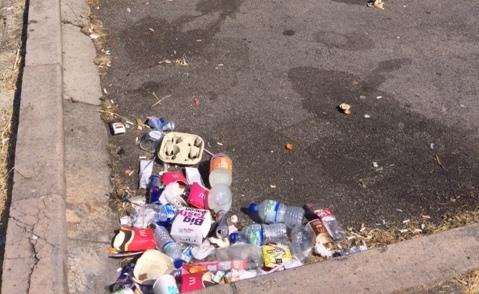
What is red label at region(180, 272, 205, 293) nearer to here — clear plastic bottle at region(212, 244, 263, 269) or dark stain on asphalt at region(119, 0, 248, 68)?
clear plastic bottle at region(212, 244, 263, 269)

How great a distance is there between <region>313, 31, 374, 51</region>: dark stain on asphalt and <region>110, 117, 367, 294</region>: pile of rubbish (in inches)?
88.5

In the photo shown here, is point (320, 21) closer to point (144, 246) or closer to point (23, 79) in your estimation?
point (23, 79)

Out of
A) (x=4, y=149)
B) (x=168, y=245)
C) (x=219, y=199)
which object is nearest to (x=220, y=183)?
(x=219, y=199)

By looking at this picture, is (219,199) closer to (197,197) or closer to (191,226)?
(197,197)

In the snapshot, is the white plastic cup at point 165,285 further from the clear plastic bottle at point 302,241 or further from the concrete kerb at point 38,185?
the clear plastic bottle at point 302,241

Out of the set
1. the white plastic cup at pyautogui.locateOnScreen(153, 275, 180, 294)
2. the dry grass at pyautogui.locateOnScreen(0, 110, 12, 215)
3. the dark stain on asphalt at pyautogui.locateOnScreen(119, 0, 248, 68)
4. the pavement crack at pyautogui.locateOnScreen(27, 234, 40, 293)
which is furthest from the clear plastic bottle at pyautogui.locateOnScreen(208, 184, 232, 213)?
the dark stain on asphalt at pyautogui.locateOnScreen(119, 0, 248, 68)

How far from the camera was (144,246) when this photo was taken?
374 centimetres

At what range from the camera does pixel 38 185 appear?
12.6 ft

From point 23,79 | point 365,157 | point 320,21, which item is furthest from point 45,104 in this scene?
point 320,21

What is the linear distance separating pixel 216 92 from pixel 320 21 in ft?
5.82

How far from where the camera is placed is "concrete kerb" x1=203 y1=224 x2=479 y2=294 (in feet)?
10.9

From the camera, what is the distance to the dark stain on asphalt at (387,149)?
4281 millimetres

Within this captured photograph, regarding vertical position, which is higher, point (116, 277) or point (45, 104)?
Result: point (45, 104)

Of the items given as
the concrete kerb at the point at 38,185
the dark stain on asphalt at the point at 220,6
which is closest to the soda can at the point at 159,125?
the concrete kerb at the point at 38,185
